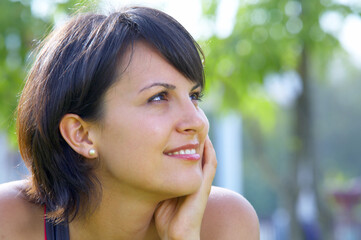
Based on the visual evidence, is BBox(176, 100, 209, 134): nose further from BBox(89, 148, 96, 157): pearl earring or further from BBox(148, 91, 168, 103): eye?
BBox(89, 148, 96, 157): pearl earring

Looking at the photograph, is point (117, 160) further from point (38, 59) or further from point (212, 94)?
point (212, 94)

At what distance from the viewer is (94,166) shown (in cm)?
249

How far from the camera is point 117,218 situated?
255 cm

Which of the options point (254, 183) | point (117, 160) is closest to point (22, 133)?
point (117, 160)

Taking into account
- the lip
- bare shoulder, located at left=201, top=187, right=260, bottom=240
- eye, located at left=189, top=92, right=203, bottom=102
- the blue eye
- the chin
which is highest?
the blue eye

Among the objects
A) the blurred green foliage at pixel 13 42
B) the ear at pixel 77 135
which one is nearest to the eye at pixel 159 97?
the ear at pixel 77 135

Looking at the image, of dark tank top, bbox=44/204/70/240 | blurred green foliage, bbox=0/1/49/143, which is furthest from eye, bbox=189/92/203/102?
blurred green foliage, bbox=0/1/49/143

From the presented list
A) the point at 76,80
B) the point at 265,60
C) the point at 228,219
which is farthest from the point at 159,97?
the point at 265,60

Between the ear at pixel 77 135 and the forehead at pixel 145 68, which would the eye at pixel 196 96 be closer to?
the forehead at pixel 145 68

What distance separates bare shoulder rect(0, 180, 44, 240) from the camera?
8.20 feet

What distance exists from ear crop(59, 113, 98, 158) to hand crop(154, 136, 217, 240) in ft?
1.38

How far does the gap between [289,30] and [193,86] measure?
9.42 feet

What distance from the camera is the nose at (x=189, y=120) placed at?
7.62 feet

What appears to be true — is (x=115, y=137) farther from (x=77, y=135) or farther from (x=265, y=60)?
(x=265, y=60)
